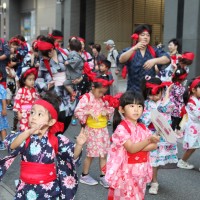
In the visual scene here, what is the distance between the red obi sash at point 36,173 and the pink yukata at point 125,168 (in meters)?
0.58

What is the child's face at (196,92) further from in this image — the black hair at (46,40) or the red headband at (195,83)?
the black hair at (46,40)

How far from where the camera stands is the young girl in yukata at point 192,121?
18.7ft

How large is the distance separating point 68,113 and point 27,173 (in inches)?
96.2

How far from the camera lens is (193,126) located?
230 inches

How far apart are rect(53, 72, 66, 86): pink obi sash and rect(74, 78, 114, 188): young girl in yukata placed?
603 millimetres

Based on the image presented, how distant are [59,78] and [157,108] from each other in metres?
1.51

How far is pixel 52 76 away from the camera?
554cm

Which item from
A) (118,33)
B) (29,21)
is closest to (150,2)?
(118,33)

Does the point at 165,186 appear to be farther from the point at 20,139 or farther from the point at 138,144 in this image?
the point at 20,139

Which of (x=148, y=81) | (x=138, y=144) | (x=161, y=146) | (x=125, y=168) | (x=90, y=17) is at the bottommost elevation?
(x=161, y=146)

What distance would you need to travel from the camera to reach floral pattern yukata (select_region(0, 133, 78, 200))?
3184mm

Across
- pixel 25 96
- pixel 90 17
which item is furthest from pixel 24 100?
pixel 90 17

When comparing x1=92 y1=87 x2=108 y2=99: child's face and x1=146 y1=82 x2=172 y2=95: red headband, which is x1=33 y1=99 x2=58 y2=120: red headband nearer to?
x1=146 y1=82 x2=172 y2=95: red headband

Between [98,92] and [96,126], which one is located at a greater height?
[98,92]
